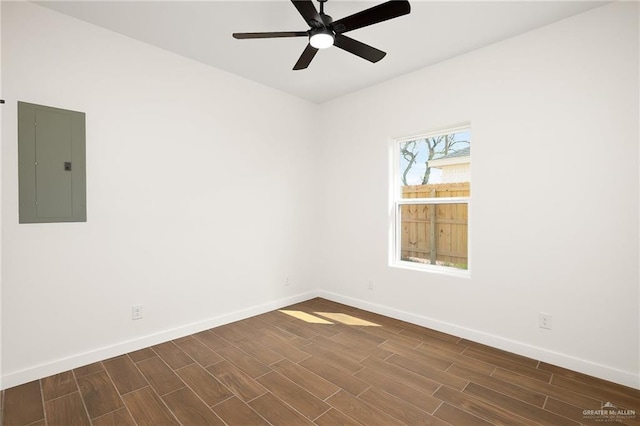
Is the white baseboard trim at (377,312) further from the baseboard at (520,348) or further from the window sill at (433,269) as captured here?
the window sill at (433,269)

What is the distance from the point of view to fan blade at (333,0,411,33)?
1.80 meters

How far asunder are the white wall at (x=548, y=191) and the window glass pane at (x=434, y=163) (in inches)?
7.0

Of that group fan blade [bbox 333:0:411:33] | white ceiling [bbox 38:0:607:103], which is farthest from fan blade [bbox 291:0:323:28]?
white ceiling [bbox 38:0:607:103]

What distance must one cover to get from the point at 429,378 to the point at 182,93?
3.35 metres

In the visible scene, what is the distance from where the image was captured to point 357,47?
2299 mm

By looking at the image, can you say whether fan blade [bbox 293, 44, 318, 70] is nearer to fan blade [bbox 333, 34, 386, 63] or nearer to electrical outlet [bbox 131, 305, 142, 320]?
fan blade [bbox 333, 34, 386, 63]

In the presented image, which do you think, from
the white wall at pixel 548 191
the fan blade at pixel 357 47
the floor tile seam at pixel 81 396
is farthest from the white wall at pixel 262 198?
the fan blade at pixel 357 47

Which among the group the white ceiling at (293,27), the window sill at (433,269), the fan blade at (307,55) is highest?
the white ceiling at (293,27)

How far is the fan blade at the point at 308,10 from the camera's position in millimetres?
1787

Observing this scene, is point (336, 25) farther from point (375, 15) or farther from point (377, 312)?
point (377, 312)

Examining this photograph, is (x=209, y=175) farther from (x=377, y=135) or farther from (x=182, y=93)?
(x=377, y=135)

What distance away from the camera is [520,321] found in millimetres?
2684

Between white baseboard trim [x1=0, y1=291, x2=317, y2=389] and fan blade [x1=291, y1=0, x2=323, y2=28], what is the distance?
291cm

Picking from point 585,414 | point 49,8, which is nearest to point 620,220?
point 585,414
